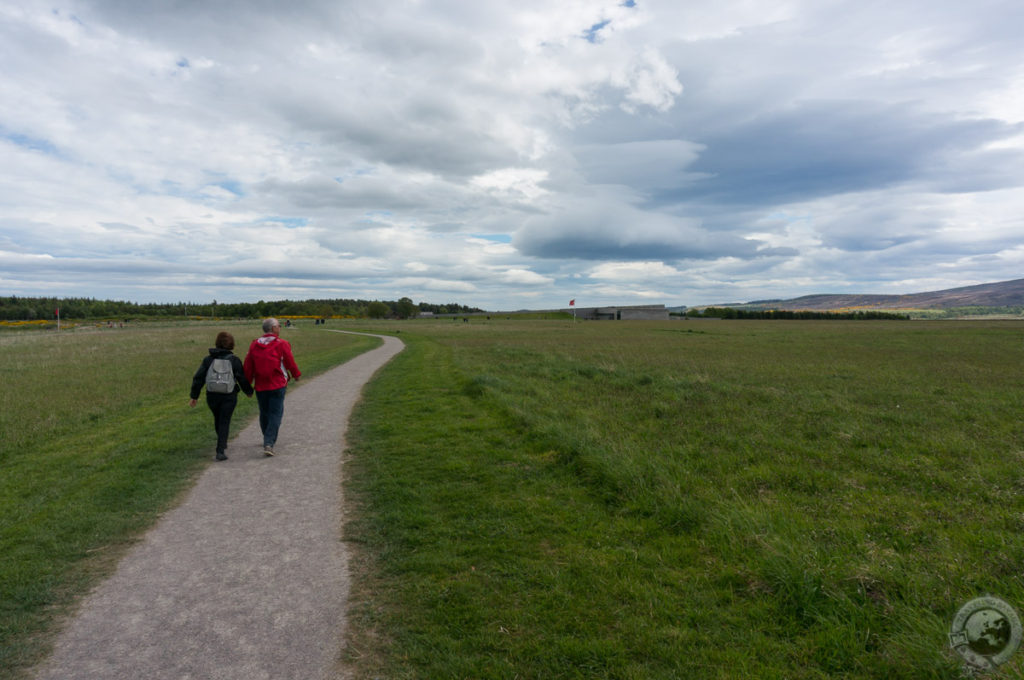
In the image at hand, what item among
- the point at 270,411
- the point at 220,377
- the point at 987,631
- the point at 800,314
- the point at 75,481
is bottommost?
the point at 75,481

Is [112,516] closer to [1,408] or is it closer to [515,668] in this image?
[515,668]

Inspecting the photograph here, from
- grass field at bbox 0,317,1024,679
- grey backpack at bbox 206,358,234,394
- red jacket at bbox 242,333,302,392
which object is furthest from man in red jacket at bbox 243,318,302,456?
grass field at bbox 0,317,1024,679

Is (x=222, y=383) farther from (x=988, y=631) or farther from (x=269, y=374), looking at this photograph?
(x=988, y=631)

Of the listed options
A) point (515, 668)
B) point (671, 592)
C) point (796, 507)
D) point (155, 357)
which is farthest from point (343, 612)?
point (155, 357)

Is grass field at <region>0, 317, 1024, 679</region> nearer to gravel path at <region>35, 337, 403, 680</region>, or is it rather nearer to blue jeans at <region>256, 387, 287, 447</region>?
gravel path at <region>35, 337, 403, 680</region>

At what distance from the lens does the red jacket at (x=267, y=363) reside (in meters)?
9.08

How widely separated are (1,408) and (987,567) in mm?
20860

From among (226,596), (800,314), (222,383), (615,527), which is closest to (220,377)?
(222,383)

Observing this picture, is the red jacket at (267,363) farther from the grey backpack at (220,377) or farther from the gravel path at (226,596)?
the gravel path at (226,596)

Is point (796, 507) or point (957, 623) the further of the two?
point (796, 507)

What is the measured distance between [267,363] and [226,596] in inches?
214

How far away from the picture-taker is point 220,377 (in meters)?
8.86

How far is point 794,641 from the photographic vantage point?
3814 mm

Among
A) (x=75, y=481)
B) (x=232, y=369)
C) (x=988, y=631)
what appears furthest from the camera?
(x=232, y=369)
